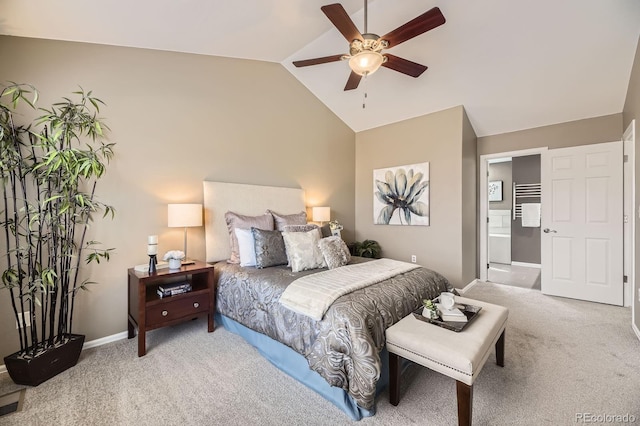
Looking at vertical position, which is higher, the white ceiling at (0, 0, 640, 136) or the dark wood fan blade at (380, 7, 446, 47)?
the white ceiling at (0, 0, 640, 136)

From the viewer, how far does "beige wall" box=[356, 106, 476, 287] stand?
13.2 ft

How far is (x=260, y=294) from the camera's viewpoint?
2.35 meters

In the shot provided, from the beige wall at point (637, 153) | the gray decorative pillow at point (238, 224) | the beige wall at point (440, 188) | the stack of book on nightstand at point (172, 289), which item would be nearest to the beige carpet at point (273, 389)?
the beige wall at point (637, 153)

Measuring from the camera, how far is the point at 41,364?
1.98 m

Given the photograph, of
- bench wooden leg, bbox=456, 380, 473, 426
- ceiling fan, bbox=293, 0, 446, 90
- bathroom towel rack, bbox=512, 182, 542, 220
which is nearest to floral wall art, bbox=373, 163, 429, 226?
ceiling fan, bbox=293, 0, 446, 90

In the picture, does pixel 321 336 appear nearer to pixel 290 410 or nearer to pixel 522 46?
pixel 290 410

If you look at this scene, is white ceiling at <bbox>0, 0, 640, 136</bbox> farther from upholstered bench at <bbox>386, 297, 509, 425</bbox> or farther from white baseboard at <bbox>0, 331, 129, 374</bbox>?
upholstered bench at <bbox>386, 297, 509, 425</bbox>

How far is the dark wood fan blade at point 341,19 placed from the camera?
1.92 metres

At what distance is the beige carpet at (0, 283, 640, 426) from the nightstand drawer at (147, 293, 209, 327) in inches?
10.6

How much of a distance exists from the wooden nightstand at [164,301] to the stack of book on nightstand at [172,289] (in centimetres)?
5

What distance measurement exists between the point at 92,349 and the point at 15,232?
1206mm

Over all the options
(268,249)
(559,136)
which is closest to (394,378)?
(268,249)

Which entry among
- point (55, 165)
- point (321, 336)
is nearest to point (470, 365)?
point (321, 336)

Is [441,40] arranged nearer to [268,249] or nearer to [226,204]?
[268,249]
